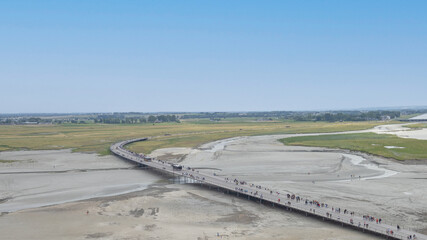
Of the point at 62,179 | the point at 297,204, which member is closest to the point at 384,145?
the point at 297,204

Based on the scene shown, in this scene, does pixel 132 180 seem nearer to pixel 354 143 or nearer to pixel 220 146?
pixel 220 146

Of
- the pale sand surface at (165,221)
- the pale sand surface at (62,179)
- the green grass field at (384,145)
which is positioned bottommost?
the pale sand surface at (165,221)

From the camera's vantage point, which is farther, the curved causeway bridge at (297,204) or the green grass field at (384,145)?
the green grass field at (384,145)

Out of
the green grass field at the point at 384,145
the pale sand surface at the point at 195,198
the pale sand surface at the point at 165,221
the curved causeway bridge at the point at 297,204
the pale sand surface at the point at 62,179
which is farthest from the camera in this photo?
the green grass field at the point at 384,145

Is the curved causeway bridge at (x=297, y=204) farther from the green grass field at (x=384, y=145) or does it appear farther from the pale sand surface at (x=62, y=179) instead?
the green grass field at (x=384, y=145)

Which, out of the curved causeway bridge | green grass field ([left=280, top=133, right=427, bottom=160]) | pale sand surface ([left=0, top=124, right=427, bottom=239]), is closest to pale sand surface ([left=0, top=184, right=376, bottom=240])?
pale sand surface ([left=0, top=124, right=427, bottom=239])

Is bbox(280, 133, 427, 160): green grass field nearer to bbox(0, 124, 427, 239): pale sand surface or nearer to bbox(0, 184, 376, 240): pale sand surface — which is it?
bbox(0, 124, 427, 239): pale sand surface

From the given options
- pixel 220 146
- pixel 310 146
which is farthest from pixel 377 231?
pixel 220 146

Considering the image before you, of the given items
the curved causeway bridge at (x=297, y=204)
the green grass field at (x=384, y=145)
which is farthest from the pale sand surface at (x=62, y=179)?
the green grass field at (x=384, y=145)

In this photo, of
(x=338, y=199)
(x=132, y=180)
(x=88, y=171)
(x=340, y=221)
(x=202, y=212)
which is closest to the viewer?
(x=340, y=221)
